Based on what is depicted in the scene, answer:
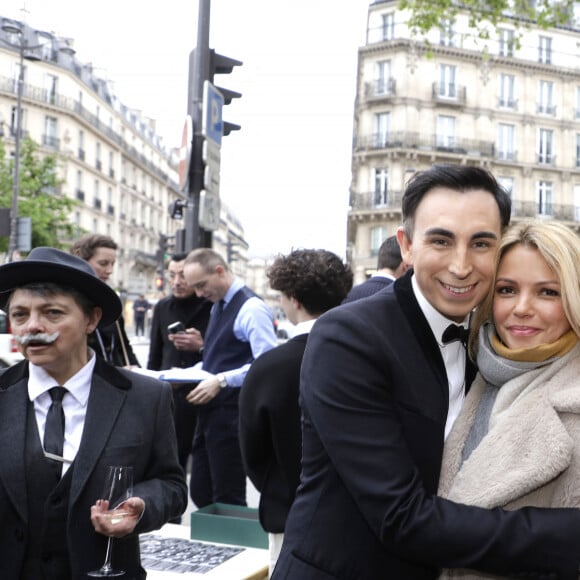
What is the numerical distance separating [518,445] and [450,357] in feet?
1.01

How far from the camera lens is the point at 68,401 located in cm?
246

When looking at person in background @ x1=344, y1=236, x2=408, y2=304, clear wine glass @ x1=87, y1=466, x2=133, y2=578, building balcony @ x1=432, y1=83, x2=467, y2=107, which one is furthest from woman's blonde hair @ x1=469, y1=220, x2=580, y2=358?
building balcony @ x1=432, y1=83, x2=467, y2=107

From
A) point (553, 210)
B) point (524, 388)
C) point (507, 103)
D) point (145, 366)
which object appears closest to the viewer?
point (524, 388)

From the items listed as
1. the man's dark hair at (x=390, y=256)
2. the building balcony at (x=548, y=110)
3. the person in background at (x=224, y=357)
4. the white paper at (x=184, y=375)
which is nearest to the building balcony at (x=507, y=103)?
the building balcony at (x=548, y=110)

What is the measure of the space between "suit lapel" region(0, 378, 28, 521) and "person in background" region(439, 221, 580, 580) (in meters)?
1.28

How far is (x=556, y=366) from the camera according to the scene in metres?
1.88

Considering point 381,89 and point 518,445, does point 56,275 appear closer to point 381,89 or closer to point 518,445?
point 518,445

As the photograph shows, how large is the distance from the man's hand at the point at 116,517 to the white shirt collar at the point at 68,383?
0.42 metres

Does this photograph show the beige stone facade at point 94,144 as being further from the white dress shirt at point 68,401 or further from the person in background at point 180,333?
the white dress shirt at point 68,401

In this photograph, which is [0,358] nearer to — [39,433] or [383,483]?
[39,433]

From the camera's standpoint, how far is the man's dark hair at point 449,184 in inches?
75.0

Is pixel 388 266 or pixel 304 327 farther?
pixel 388 266

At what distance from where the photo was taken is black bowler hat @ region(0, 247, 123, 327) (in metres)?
2.34

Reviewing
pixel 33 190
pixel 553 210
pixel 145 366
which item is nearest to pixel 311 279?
pixel 145 366
